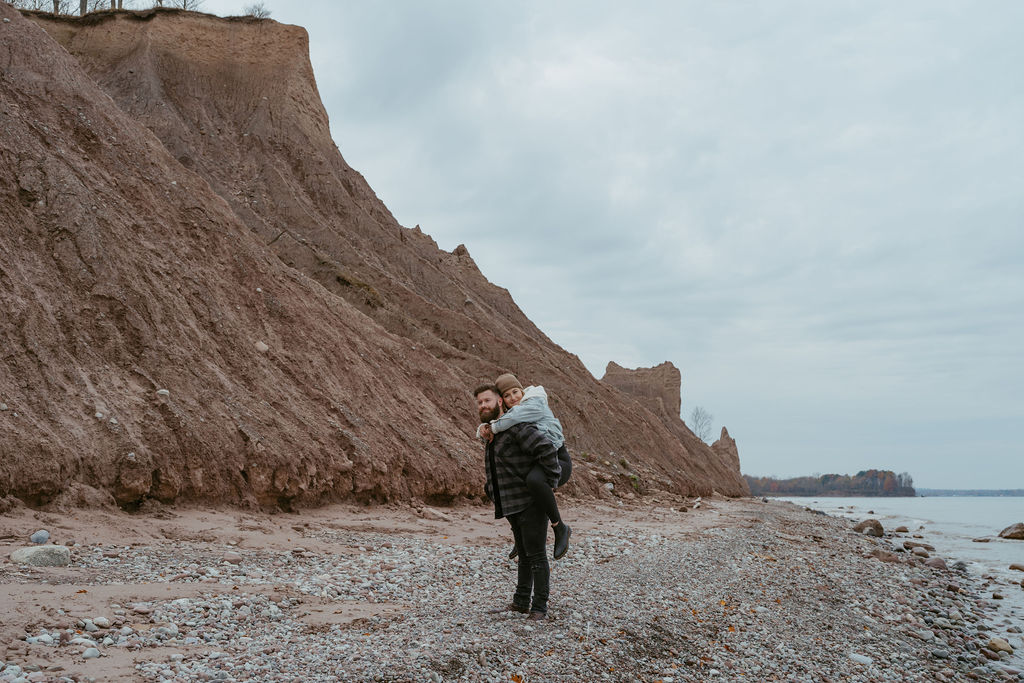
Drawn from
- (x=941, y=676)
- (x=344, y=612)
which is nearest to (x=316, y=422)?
(x=344, y=612)

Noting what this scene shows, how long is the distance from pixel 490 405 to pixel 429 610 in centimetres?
177

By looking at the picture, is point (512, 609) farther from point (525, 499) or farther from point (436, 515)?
point (436, 515)

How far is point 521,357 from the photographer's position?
23625mm

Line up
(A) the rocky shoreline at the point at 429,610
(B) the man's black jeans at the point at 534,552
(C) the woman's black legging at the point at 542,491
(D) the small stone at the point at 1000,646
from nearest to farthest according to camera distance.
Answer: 1. (A) the rocky shoreline at the point at 429,610
2. (C) the woman's black legging at the point at 542,491
3. (B) the man's black jeans at the point at 534,552
4. (D) the small stone at the point at 1000,646

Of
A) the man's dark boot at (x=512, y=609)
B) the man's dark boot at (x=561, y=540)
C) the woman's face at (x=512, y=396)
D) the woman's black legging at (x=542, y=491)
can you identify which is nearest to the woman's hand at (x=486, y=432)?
the woman's face at (x=512, y=396)

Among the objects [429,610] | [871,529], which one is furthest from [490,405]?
[871,529]

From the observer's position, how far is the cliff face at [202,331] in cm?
929

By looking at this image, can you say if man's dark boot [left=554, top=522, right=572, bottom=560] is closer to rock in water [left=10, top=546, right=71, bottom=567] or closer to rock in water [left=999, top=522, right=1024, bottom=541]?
rock in water [left=10, top=546, right=71, bottom=567]

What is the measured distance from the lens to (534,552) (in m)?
5.68

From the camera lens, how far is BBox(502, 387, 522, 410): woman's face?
586 cm

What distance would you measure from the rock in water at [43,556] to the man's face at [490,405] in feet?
Answer: 12.7

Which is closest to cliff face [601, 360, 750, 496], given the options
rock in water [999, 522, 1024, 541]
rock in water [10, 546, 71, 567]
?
rock in water [999, 522, 1024, 541]

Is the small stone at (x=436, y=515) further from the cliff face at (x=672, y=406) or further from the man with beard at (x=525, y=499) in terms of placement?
the cliff face at (x=672, y=406)

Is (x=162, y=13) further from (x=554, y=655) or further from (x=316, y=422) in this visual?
(x=554, y=655)
